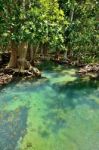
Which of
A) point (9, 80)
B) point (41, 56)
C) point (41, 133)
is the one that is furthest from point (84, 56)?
point (41, 133)

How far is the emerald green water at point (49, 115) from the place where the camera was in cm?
1288

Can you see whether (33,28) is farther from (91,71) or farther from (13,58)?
(91,71)

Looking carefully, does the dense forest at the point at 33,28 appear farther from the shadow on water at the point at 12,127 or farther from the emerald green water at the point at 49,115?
the shadow on water at the point at 12,127

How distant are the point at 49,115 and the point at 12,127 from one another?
2.93 m

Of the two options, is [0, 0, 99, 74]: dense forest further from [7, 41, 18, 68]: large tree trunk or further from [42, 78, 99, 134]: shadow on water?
[42, 78, 99, 134]: shadow on water

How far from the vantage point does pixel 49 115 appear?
650 inches

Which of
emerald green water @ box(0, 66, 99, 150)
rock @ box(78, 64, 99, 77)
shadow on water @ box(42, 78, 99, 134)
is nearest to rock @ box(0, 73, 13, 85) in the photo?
emerald green water @ box(0, 66, 99, 150)

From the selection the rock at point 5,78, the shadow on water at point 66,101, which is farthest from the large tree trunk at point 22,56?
the shadow on water at point 66,101

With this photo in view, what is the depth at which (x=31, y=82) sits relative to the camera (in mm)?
24234

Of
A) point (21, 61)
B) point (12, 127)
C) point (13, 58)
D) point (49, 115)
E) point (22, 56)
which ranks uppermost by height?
point (22, 56)

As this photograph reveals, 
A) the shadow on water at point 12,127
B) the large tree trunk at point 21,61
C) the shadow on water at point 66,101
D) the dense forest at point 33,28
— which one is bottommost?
the shadow on water at point 66,101

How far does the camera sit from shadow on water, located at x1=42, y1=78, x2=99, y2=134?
50.5ft

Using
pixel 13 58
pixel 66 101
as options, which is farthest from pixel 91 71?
pixel 66 101

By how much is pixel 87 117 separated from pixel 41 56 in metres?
26.1
